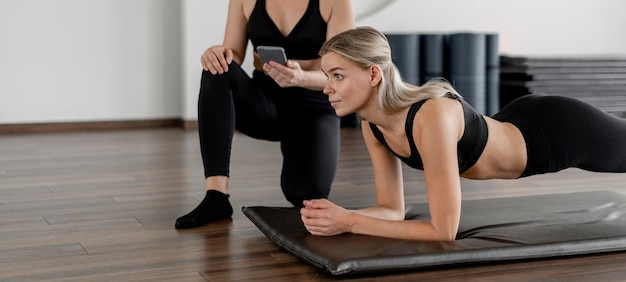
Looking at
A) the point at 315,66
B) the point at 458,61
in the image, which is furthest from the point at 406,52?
the point at 315,66

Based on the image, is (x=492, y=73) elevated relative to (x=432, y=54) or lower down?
lower down

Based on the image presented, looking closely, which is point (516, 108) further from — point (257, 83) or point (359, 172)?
point (359, 172)

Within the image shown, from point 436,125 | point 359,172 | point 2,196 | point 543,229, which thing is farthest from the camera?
point 359,172

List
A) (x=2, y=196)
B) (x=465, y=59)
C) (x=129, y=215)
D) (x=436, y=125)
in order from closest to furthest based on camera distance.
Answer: (x=436, y=125), (x=129, y=215), (x=2, y=196), (x=465, y=59)

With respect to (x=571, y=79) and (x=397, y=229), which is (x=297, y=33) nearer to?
(x=397, y=229)

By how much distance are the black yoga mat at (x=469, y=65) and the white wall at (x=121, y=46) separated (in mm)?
576

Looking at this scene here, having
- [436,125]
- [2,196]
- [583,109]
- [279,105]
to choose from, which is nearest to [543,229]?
[583,109]

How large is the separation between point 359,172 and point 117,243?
1837 millimetres

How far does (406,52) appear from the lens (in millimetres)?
6258

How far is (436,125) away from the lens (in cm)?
240

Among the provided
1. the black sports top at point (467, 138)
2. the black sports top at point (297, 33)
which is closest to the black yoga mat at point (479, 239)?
the black sports top at point (467, 138)

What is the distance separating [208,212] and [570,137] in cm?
124

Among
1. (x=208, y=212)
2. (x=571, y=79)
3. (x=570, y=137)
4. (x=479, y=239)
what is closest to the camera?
(x=479, y=239)

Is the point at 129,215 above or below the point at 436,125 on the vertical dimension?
below
